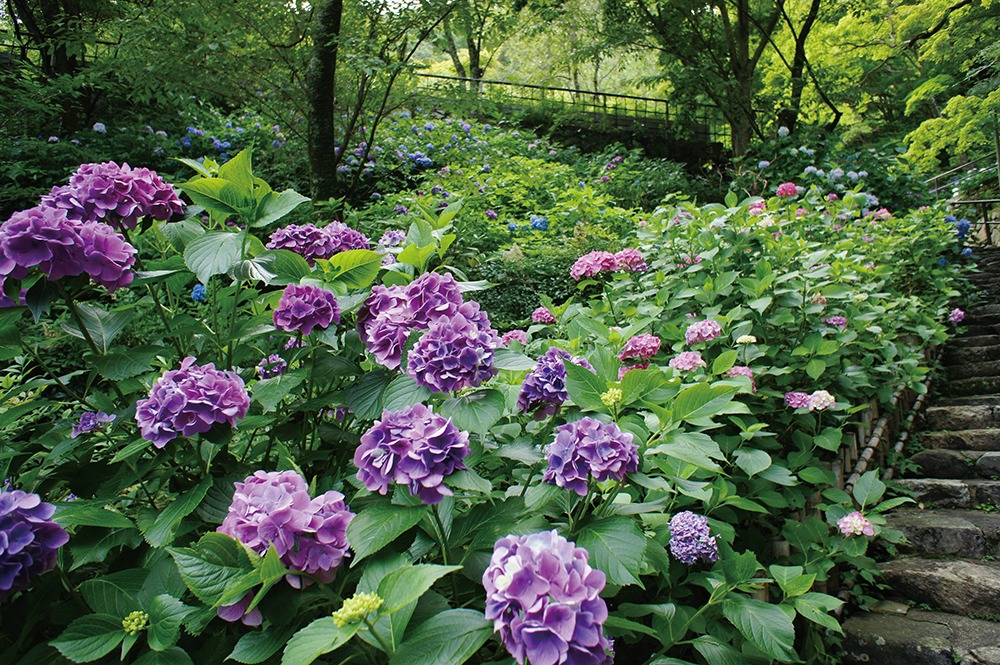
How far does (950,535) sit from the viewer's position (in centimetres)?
267

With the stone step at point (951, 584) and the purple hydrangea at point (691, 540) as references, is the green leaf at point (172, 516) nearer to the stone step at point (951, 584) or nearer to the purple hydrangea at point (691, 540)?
the purple hydrangea at point (691, 540)

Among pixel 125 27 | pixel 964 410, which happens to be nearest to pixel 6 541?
pixel 964 410

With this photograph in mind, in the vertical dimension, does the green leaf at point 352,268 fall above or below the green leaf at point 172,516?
above

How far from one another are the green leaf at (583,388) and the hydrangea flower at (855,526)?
1.31m

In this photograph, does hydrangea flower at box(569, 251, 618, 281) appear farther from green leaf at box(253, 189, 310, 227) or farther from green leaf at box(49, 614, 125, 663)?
green leaf at box(49, 614, 125, 663)

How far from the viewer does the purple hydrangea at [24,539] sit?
0.91 meters

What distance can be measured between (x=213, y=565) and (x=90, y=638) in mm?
261

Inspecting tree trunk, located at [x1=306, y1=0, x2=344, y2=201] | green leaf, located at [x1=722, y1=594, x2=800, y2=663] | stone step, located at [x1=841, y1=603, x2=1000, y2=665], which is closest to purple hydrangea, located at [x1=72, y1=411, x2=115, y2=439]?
green leaf, located at [x1=722, y1=594, x2=800, y2=663]

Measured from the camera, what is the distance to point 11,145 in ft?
18.6

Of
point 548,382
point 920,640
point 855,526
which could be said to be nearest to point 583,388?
point 548,382

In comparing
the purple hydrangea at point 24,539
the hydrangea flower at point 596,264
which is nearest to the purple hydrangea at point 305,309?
the purple hydrangea at point 24,539

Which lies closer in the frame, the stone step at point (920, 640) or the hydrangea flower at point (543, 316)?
the stone step at point (920, 640)

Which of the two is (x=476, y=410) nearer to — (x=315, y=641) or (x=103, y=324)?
(x=315, y=641)

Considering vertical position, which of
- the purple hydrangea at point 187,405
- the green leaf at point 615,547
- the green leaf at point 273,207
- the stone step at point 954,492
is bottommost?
the stone step at point 954,492
